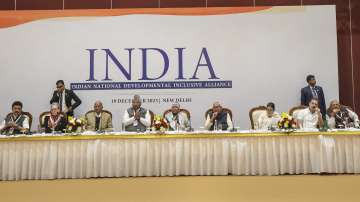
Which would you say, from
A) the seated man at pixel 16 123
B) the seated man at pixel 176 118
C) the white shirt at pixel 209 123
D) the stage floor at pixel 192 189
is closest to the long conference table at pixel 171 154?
the stage floor at pixel 192 189

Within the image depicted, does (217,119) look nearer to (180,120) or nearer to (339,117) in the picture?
(180,120)

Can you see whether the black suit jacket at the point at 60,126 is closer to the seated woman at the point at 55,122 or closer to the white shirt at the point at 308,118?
the seated woman at the point at 55,122

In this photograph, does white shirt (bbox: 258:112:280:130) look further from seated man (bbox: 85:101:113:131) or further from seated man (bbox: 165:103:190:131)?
seated man (bbox: 85:101:113:131)

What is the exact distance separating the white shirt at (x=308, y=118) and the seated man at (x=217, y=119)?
1129 millimetres

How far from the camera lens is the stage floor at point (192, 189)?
12.1 feet

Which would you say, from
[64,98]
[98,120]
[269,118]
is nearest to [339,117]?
[269,118]

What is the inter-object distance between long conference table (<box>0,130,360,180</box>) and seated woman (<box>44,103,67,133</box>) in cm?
73

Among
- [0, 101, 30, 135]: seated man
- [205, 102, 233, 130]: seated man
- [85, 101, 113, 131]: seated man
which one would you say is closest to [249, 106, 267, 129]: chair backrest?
[205, 102, 233, 130]: seated man

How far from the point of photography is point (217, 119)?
20.1 ft

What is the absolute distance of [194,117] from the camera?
7.66 m

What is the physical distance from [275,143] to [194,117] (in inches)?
111

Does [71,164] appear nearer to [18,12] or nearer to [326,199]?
[326,199]

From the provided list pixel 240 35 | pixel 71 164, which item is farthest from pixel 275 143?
pixel 240 35

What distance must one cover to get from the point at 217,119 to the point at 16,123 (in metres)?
3.05
